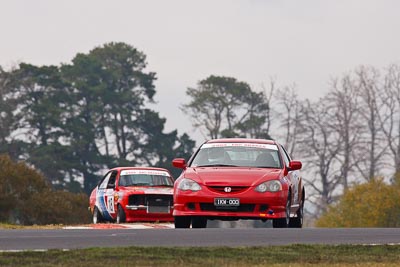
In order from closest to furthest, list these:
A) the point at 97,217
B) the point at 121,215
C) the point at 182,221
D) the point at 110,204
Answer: the point at 182,221 < the point at 121,215 < the point at 110,204 < the point at 97,217

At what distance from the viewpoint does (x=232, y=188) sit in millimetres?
23922

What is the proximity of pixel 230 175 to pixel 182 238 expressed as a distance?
4272 mm

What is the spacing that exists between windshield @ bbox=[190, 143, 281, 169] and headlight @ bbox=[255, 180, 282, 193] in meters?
0.87

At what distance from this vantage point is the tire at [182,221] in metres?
24.6

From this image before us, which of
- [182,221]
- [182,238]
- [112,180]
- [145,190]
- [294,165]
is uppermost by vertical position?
[112,180]

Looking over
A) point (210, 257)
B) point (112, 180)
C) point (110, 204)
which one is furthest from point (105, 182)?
point (210, 257)

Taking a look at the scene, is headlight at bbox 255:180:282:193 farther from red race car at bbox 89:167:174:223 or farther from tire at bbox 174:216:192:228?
red race car at bbox 89:167:174:223

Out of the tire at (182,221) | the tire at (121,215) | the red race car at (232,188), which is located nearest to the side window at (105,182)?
the tire at (121,215)

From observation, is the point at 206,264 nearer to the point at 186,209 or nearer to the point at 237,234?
the point at 237,234

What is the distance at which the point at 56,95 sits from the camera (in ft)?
336

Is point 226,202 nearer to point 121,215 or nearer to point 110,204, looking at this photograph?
point 121,215

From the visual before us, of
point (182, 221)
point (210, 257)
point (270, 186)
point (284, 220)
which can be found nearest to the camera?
point (210, 257)

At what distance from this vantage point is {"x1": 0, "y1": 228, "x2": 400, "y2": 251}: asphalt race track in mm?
18609

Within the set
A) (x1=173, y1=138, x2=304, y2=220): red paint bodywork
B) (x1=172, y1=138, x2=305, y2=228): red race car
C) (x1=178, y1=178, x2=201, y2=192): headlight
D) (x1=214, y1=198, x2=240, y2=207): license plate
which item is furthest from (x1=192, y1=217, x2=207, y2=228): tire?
(x1=214, y1=198, x2=240, y2=207): license plate
